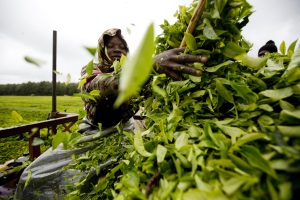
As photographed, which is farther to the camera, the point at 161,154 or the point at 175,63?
the point at 175,63

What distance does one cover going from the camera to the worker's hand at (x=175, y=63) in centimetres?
68

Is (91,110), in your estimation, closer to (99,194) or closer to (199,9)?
(99,194)

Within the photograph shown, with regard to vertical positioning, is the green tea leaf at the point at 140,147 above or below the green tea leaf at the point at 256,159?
below

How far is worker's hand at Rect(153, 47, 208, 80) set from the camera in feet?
2.25

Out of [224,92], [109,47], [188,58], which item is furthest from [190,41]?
[109,47]

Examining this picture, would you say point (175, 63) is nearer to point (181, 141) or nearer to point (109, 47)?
point (181, 141)

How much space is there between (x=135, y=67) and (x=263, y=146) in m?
0.38

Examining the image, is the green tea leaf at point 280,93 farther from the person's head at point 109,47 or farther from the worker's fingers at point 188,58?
the person's head at point 109,47

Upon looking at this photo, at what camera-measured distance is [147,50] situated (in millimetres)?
180

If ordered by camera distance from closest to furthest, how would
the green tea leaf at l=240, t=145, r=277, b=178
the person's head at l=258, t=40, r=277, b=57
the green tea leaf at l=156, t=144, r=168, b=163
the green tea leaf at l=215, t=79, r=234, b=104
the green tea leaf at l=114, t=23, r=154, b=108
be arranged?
the green tea leaf at l=114, t=23, r=154, b=108, the green tea leaf at l=240, t=145, r=277, b=178, the green tea leaf at l=156, t=144, r=168, b=163, the green tea leaf at l=215, t=79, r=234, b=104, the person's head at l=258, t=40, r=277, b=57

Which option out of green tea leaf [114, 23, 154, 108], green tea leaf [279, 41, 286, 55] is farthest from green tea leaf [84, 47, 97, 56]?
green tea leaf [279, 41, 286, 55]

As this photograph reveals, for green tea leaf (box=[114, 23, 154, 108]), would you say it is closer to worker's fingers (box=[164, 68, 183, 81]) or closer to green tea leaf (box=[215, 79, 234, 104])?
green tea leaf (box=[215, 79, 234, 104])

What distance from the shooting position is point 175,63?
0.73 meters

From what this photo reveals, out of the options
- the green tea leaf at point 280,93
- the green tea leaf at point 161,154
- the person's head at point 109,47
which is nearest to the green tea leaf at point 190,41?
the green tea leaf at point 280,93
